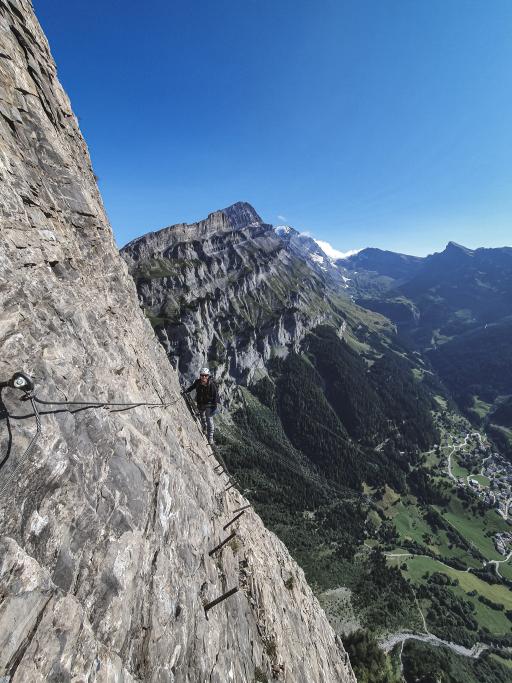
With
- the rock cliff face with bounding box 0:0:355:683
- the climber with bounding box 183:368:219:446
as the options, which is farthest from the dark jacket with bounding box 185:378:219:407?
the rock cliff face with bounding box 0:0:355:683

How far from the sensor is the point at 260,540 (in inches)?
1299

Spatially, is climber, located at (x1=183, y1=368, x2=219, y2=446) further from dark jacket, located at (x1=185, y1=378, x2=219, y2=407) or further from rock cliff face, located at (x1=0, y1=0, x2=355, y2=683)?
rock cliff face, located at (x1=0, y1=0, x2=355, y2=683)

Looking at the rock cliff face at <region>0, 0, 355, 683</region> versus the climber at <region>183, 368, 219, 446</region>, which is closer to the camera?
the rock cliff face at <region>0, 0, 355, 683</region>

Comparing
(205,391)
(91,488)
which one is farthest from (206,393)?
(91,488)

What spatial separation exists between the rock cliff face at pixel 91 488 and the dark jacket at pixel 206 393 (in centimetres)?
297

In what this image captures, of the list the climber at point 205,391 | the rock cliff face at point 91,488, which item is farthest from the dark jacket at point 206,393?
the rock cliff face at point 91,488

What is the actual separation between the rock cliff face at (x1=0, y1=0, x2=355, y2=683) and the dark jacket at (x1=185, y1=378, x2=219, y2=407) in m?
2.97

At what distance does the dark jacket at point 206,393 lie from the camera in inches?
1123

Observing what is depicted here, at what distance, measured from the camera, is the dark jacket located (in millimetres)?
28516

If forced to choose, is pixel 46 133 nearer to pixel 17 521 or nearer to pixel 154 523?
pixel 17 521

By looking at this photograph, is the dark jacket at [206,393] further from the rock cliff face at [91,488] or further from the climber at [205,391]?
the rock cliff face at [91,488]

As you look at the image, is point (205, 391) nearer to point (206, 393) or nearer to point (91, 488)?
point (206, 393)

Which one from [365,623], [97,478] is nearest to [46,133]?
[97,478]

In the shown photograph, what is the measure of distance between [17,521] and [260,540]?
27.1 m
